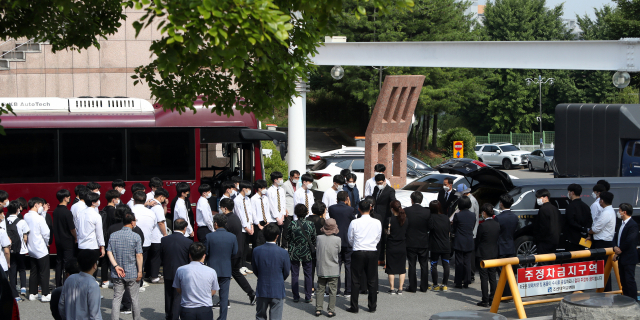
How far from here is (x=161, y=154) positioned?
12.4 metres

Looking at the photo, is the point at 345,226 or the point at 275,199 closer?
the point at 345,226

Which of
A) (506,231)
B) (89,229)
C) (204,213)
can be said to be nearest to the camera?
(89,229)

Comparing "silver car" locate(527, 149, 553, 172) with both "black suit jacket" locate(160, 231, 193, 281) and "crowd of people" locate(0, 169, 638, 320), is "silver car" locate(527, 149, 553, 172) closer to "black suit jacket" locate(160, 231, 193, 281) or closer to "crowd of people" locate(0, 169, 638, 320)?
"crowd of people" locate(0, 169, 638, 320)

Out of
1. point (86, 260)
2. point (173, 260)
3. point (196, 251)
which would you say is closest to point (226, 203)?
point (173, 260)

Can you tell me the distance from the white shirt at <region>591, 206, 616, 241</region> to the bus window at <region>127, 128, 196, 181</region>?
25.6 ft

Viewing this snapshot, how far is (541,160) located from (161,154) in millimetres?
30728

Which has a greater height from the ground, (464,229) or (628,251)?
(464,229)

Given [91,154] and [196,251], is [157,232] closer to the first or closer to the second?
[91,154]

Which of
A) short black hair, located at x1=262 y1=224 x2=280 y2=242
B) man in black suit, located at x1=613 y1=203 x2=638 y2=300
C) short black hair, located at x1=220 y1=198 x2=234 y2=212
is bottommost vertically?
man in black suit, located at x1=613 y1=203 x2=638 y2=300

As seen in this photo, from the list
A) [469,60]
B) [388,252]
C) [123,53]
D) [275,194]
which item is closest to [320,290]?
[388,252]

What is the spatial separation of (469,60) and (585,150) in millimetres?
4840

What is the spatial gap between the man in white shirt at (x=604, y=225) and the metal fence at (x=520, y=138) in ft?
160

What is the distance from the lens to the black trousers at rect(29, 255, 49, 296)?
901 cm

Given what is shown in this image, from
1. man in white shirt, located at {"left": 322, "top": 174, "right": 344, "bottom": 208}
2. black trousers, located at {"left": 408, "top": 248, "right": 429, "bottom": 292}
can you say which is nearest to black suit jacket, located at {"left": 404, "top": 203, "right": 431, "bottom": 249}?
black trousers, located at {"left": 408, "top": 248, "right": 429, "bottom": 292}
